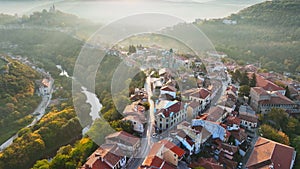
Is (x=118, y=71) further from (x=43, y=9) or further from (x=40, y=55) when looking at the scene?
(x=43, y=9)

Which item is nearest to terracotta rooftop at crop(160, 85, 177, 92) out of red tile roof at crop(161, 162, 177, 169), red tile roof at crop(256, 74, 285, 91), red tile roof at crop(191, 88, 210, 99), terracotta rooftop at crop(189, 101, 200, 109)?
red tile roof at crop(191, 88, 210, 99)

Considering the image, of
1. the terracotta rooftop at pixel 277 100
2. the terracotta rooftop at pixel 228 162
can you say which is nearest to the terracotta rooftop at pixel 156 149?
the terracotta rooftop at pixel 228 162

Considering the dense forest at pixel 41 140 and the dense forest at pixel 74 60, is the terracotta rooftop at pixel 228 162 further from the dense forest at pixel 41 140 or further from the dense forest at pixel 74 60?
the dense forest at pixel 41 140

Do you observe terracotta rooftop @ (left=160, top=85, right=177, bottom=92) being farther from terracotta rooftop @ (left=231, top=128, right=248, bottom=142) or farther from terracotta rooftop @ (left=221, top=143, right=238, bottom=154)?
terracotta rooftop @ (left=221, top=143, right=238, bottom=154)

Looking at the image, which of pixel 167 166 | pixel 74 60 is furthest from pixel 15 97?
pixel 167 166

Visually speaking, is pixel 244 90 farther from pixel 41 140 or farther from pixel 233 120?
pixel 41 140
